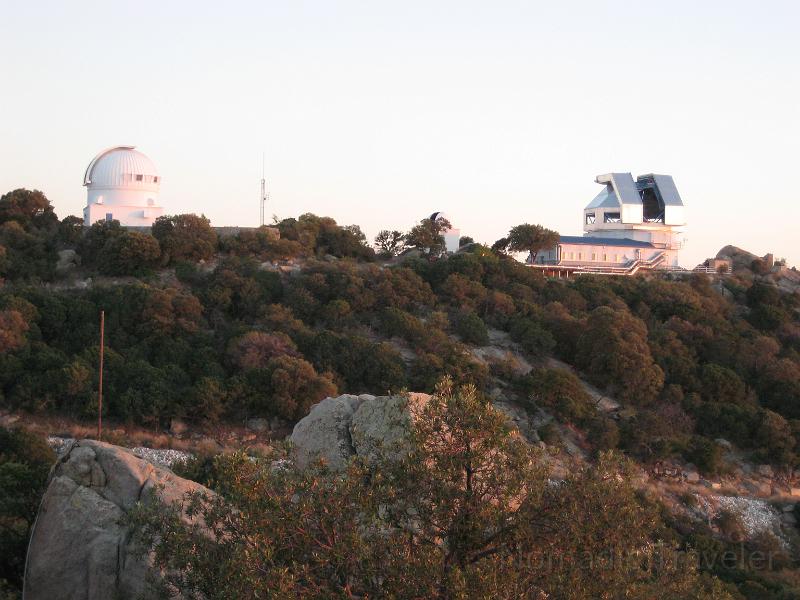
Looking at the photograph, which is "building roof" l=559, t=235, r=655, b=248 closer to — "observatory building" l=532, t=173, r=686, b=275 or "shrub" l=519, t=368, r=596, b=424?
"observatory building" l=532, t=173, r=686, b=275

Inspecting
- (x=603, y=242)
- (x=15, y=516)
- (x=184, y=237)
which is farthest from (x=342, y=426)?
(x=603, y=242)

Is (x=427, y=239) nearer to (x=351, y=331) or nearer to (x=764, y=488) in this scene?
(x=351, y=331)

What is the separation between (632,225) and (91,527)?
4602cm

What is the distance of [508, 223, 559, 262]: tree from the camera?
49000mm

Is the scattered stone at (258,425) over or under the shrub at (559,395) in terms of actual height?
under

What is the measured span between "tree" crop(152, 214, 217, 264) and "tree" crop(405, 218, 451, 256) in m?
9.52

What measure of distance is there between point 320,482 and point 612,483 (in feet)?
9.94

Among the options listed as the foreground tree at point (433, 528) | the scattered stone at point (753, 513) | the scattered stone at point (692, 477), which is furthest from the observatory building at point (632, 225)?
the foreground tree at point (433, 528)

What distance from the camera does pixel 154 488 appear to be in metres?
12.1

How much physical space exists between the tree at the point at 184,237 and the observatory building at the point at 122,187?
3057mm

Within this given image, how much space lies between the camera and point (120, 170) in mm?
44562

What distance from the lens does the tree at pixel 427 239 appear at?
4694cm

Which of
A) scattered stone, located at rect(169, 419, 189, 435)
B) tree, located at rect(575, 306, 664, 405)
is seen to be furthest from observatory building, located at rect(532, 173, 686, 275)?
scattered stone, located at rect(169, 419, 189, 435)

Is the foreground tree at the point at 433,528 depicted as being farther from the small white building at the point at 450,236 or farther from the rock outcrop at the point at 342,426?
the small white building at the point at 450,236
